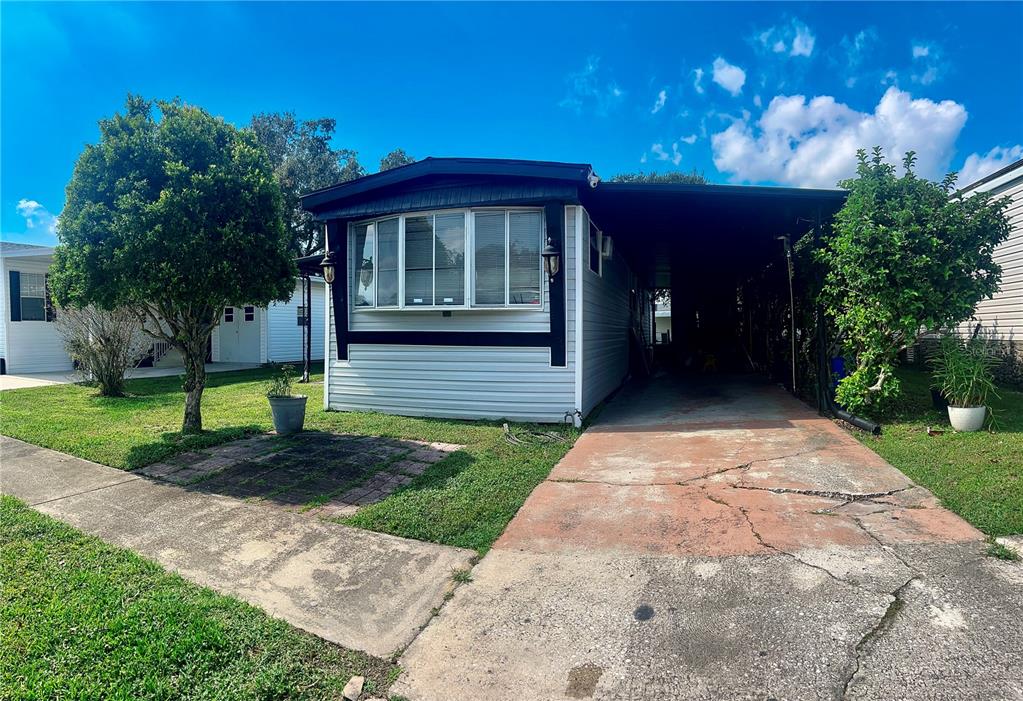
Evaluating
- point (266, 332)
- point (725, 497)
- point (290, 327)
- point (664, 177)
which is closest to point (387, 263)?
point (725, 497)

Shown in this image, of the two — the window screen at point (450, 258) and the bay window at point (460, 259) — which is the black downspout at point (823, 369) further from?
the window screen at point (450, 258)

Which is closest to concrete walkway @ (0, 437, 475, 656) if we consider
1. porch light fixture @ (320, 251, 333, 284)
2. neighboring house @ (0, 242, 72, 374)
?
porch light fixture @ (320, 251, 333, 284)

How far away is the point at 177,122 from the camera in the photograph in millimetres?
5656

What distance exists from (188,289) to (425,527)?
151 inches

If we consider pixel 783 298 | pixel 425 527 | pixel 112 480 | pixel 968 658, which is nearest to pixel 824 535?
pixel 968 658

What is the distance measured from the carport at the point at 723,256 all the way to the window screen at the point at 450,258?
5.97 feet

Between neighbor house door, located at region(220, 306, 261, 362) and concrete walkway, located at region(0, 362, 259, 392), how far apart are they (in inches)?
→ 15.7

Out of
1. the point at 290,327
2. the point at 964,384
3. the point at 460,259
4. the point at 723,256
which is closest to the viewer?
the point at 964,384

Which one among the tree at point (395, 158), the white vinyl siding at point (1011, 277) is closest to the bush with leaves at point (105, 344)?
the white vinyl siding at point (1011, 277)

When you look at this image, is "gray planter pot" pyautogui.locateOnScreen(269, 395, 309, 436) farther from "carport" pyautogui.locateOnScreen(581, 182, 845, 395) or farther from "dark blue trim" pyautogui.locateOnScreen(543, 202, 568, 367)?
"carport" pyautogui.locateOnScreen(581, 182, 845, 395)

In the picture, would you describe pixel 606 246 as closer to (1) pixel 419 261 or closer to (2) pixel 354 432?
(1) pixel 419 261

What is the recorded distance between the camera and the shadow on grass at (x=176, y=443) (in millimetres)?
5367

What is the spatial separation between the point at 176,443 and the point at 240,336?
1315cm

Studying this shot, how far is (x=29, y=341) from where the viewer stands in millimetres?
13898
